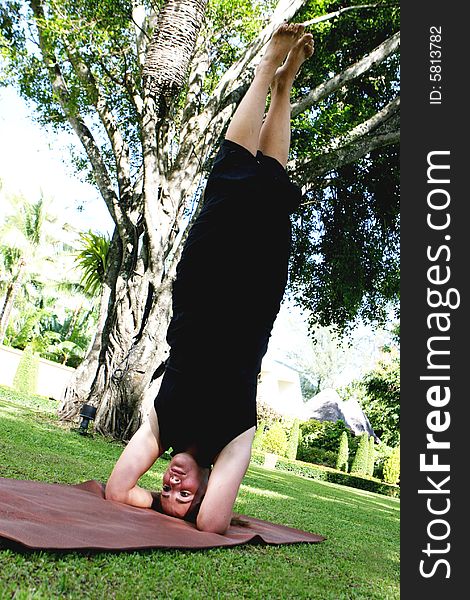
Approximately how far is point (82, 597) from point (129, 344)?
28.9 feet

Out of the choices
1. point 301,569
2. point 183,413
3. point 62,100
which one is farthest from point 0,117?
point 301,569

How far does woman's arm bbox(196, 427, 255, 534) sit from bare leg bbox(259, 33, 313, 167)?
2091 mm

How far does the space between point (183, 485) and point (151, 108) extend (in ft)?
28.5

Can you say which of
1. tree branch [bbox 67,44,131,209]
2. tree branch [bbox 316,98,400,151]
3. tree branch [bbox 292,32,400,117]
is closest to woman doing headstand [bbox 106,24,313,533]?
tree branch [bbox 292,32,400,117]

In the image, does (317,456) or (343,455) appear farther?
(317,456)

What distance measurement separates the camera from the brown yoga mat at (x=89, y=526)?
2.41 meters

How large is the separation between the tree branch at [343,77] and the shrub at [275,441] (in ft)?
50.2

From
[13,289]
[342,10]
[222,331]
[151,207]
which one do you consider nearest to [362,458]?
[151,207]

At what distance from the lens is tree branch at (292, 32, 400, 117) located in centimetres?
1113

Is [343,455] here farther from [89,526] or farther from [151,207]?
[89,526]

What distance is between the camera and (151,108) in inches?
429

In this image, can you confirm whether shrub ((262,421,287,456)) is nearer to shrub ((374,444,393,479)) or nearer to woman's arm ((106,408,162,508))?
shrub ((374,444,393,479))

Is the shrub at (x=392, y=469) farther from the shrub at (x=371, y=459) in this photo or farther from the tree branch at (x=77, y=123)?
the tree branch at (x=77, y=123)

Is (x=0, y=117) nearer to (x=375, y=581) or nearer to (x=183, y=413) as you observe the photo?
(x=183, y=413)
